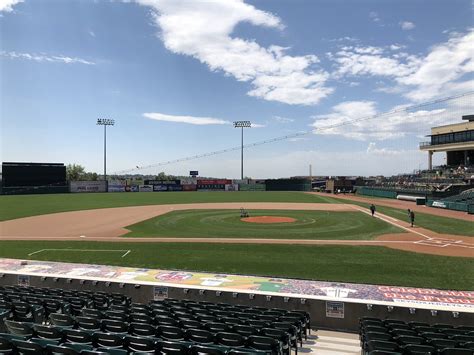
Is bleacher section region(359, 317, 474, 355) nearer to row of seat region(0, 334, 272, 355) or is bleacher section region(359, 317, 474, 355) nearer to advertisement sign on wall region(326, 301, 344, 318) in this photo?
advertisement sign on wall region(326, 301, 344, 318)

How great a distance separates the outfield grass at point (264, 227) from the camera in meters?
30.8

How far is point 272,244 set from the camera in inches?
1059

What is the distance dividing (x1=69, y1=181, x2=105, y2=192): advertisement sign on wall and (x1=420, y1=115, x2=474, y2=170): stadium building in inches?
3405

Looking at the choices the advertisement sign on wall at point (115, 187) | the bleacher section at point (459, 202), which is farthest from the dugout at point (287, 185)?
the bleacher section at point (459, 202)

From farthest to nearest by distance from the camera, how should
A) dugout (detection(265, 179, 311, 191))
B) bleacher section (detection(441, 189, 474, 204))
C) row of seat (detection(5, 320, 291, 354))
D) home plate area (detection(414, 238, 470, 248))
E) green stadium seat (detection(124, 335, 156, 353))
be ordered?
dugout (detection(265, 179, 311, 191))
bleacher section (detection(441, 189, 474, 204))
home plate area (detection(414, 238, 470, 248))
row of seat (detection(5, 320, 291, 354))
green stadium seat (detection(124, 335, 156, 353))

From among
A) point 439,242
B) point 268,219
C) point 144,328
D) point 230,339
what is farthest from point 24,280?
point 268,219

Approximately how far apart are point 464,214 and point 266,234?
2793cm

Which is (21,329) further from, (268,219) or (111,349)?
(268,219)

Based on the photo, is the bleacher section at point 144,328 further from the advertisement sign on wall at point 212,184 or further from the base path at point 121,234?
the advertisement sign on wall at point 212,184

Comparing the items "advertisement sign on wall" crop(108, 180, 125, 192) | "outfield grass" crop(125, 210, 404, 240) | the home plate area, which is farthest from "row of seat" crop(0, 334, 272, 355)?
"advertisement sign on wall" crop(108, 180, 125, 192)

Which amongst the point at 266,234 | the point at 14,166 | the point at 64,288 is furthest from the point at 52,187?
the point at 64,288

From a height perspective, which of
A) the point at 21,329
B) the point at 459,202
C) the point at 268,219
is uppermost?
the point at 459,202

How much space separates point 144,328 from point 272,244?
770 inches

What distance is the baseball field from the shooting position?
19359 mm
